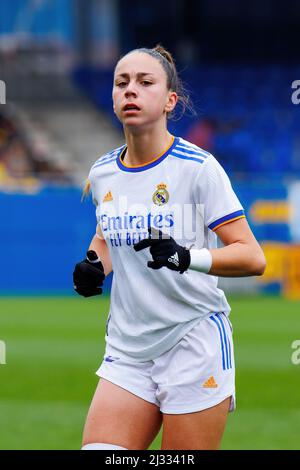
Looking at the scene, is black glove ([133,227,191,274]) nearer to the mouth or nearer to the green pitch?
the mouth

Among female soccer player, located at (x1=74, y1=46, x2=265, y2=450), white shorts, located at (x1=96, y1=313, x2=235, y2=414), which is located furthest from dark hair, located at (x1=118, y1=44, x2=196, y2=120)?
white shorts, located at (x1=96, y1=313, x2=235, y2=414)

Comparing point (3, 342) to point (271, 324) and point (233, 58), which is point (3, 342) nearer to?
point (271, 324)

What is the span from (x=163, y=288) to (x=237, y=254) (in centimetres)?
40

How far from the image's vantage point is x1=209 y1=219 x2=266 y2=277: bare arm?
4812 mm

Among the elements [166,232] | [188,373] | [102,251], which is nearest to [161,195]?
[166,232]

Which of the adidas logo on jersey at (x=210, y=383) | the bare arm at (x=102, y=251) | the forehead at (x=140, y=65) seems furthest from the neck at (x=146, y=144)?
the adidas logo on jersey at (x=210, y=383)

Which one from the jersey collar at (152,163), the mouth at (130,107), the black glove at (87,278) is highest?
the mouth at (130,107)

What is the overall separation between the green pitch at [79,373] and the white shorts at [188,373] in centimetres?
313

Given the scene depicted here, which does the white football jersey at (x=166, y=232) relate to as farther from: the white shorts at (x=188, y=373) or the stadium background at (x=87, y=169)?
the stadium background at (x=87, y=169)

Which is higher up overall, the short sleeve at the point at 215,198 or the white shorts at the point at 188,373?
the short sleeve at the point at 215,198

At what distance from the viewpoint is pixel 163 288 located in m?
5.03

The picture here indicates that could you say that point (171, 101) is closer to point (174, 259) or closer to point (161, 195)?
point (161, 195)

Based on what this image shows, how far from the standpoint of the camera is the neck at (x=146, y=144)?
5078 millimetres

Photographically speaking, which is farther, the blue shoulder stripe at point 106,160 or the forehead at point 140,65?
the blue shoulder stripe at point 106,160
